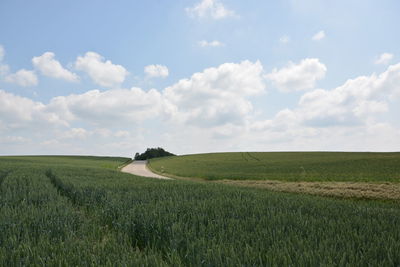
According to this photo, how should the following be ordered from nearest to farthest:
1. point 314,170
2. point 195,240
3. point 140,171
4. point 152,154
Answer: point 195,240 < point 314,170 < point 140,171 < point 152,154

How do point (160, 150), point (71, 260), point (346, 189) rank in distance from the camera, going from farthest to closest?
point (160, 150)
point (346, 189)
point (71, 260)

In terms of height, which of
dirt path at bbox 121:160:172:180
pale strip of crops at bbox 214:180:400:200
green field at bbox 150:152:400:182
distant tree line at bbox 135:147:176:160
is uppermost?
distant tree line at bbox 135:147:176:160

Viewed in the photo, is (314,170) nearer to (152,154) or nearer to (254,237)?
(254,237)

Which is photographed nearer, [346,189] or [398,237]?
[398,237]

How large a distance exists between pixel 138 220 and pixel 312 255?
12.7ft

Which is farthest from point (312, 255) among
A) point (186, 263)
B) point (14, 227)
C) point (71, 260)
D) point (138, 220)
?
point (14, 227)

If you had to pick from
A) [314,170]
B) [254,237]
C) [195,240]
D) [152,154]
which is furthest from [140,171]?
[152,154]

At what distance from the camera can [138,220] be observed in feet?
21.3

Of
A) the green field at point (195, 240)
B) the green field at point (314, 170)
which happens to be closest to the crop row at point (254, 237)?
the green field at point (195, 240)

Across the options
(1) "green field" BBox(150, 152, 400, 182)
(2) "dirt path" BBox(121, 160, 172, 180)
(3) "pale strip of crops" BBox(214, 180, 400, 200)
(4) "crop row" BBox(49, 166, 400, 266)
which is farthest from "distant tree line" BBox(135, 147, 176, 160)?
(4) "crop row" BBox(49, 166, 400, 266)

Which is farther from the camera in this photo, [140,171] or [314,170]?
[140,171]

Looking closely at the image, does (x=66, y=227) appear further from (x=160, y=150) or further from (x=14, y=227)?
(x=160, y=150)

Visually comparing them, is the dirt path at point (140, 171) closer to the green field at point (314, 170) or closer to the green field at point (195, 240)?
the green field at point (314, 170)

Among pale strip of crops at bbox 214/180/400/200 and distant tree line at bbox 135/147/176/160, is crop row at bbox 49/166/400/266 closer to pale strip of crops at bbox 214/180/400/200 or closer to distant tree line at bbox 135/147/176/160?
pale strip of crops at bbox 214/180/400/200
